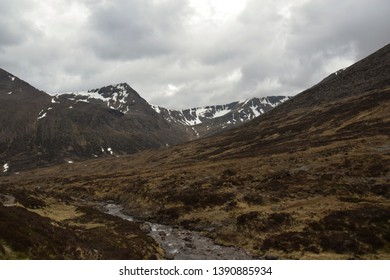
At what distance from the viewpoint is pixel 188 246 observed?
40.7 metres

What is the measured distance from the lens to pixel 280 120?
184 metres

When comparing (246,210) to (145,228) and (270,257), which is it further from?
(270,257)

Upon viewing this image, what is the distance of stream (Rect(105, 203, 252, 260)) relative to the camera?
36.6 metres

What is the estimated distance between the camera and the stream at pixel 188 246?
3659 cm

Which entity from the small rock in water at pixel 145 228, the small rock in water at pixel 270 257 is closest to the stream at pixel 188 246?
the small rock in water at pixel 145 228

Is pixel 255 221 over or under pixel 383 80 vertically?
under

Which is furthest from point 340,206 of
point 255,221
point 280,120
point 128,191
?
point 280,120

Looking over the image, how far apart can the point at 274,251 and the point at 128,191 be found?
5117cm

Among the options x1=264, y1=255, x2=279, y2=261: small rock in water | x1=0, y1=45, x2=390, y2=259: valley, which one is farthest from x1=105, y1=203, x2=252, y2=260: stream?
x1=264, y1=255, x2=279, y2=261: small rock in water

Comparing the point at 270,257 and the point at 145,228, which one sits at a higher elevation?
the point at 145,228

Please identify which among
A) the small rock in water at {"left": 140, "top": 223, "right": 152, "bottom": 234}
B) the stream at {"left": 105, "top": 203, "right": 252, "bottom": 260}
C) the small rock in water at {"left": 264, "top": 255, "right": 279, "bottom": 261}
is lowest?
the small rock in water at {"left": 264, "top": 255, "right": 279, "bottom": 261}

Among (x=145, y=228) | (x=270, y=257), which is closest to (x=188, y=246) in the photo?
(x=270, y=257)

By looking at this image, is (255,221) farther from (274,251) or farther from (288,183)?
(288,183)

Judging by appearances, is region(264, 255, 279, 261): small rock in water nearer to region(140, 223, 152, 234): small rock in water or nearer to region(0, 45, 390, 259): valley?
region(0, 45, 390, 259): valley
